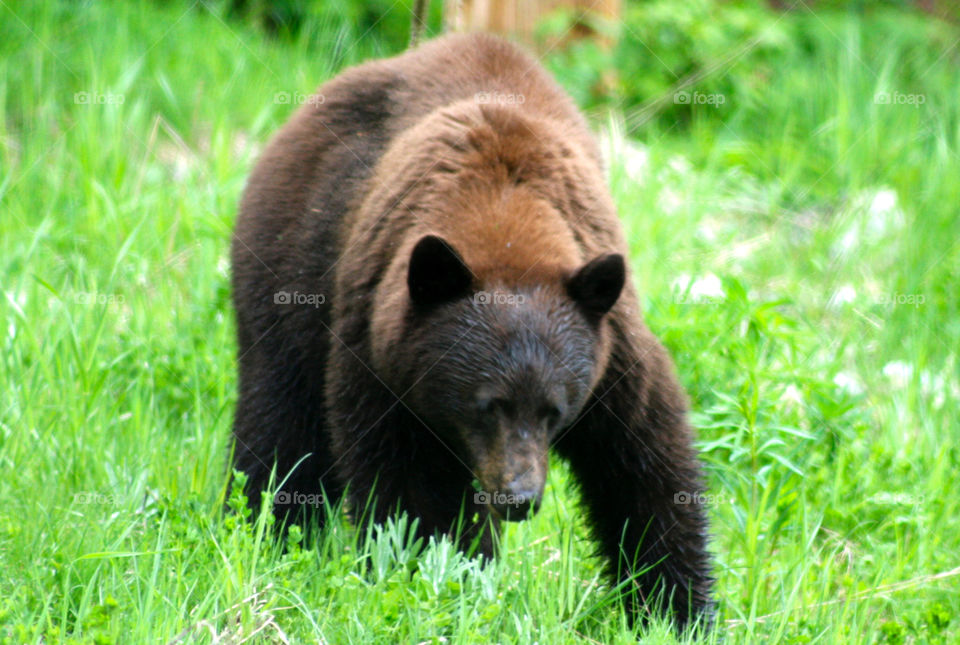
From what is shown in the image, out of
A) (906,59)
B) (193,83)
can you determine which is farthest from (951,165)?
(193,83)

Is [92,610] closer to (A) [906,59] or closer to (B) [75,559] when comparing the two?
(B) [75,559]

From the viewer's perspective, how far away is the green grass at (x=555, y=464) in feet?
11.8
